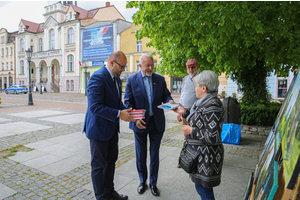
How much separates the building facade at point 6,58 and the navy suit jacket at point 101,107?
5696cm

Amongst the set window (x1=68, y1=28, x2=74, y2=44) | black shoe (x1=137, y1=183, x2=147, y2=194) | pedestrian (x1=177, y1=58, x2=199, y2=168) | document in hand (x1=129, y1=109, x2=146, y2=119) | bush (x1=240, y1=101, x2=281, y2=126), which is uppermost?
window (x1=68, y1=28, x2=74, y2=44)

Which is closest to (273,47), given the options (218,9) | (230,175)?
(218,9)

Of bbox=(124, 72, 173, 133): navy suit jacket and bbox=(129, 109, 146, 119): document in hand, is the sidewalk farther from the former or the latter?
bbox=(129, 109, 146, 119): document in hand

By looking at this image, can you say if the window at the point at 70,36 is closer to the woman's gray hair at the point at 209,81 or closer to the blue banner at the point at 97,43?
the blue banner at the point at 97,43

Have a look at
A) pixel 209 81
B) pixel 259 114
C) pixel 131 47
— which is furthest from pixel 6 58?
pixel 209 81

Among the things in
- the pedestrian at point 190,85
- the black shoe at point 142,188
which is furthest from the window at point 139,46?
the black shoe at point 142,188

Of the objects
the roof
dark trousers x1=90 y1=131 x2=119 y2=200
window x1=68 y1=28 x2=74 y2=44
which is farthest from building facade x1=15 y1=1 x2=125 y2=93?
dark trousers x1=90 y1=131 x2=119 y2=200

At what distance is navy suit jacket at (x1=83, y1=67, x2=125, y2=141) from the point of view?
2564 millimetres

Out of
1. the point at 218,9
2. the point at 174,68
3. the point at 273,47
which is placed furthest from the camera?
the point at 174,68

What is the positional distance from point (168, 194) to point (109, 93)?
1717 millimetres

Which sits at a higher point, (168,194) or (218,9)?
(218,9)

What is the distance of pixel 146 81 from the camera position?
3223 millimetres

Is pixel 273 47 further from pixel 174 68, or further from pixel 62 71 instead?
pixel 62 71

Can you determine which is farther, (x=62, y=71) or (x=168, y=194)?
(x=62, y=71)
